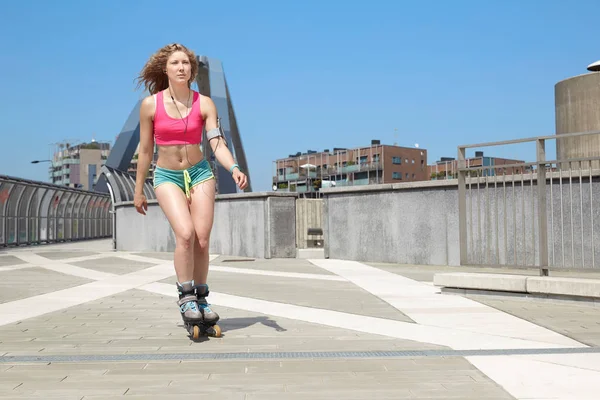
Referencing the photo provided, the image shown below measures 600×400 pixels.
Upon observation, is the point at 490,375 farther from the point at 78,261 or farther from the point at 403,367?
the point at 78,261

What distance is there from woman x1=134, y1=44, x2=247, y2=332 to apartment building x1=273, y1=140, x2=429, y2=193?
4641 inches

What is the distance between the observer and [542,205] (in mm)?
7199

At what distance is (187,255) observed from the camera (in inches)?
202

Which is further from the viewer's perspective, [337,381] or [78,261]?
[78,261]

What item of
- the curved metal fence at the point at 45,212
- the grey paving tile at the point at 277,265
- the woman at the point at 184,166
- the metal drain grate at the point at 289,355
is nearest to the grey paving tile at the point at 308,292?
the grey paving tile at the point at 277,265

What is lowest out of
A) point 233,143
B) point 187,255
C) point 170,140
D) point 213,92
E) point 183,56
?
point 187,255

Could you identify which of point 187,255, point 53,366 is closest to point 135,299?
point 187,255

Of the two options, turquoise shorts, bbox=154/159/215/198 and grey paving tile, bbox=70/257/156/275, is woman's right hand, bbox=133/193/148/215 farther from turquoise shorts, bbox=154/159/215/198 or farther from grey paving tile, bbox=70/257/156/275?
grey paving tile, bbox=70/257/156/275

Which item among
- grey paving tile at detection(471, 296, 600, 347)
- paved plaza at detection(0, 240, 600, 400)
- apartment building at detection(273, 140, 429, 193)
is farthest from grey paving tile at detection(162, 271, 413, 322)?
apartment building at detection(273, 140, 429, 193)

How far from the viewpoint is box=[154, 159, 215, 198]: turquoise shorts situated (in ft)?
17.4

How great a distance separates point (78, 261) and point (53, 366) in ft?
37.7

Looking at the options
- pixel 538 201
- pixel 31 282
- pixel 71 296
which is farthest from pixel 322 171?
pixel 538 201

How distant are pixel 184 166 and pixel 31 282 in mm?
5426

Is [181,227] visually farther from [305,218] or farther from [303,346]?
[305,218]
